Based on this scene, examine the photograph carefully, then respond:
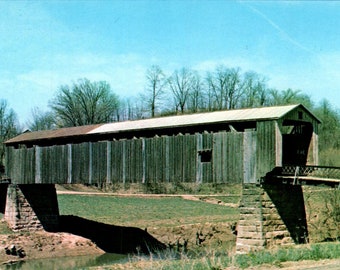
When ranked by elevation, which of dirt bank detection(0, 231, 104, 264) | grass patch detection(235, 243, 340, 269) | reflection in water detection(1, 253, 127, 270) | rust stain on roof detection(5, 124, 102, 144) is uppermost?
rust stain on roof detection(5, 124, 102, 144)

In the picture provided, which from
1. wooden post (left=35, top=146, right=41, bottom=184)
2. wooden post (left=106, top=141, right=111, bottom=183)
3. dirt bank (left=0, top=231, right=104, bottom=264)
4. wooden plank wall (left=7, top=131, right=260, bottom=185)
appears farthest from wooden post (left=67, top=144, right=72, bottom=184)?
dirt bank (left=0, top=231, right=104, bottom=264)

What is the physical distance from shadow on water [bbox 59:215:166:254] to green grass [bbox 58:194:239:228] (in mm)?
1656

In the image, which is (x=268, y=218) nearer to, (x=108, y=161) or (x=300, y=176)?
(x=300, y=176)

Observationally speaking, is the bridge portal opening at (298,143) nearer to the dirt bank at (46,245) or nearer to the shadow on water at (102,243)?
the shadow on water at (102,243)

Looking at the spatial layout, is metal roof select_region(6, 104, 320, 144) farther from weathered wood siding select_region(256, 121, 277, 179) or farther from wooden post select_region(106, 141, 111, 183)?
wooden post select_region(106, 141, 111, 183)

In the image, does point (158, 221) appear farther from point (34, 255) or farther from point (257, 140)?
point (257, 140)

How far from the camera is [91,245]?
31.1 meters

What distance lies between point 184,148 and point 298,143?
471 centimetres

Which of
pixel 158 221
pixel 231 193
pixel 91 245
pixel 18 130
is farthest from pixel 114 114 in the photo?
pixel 91 245

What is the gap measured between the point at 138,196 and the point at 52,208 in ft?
63.4

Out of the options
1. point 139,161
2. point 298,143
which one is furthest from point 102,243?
point 298,143

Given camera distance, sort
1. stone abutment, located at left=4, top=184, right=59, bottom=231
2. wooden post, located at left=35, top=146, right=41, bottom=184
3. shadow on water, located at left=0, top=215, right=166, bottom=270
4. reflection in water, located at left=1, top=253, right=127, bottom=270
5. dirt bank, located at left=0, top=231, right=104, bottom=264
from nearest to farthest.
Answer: reflection in water, located at left=1, top=253, right=127, bottom=270 < shadow on water, located at left=0, top=215, right=166, bottom=270 < dirt bank, located at left=0, top=231, right=104, bottom=264 < wooden post, located at left=35, top=146, right=41, bottom=184 < stone abutment, located at left=4, top=184, right=59, bottom=231

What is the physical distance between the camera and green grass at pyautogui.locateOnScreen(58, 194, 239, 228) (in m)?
37.1

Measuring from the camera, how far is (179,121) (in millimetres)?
24031
